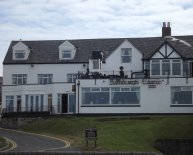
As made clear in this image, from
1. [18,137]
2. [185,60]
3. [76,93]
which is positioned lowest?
[18,137]

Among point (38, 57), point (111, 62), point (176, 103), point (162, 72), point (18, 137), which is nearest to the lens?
point (18, 137)

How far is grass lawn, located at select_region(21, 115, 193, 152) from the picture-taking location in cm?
3958

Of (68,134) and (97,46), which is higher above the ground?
(97,46)

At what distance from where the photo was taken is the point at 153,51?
62.8 m

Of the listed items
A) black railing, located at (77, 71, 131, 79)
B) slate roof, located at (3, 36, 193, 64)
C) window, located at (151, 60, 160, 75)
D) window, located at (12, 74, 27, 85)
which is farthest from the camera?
window, located at (12, 74, 27, 85)

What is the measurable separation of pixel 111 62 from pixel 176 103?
11.8 meters

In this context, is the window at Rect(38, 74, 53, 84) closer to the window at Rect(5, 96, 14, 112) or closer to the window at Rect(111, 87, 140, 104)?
the window at Rect(5, 96, 14, 112)

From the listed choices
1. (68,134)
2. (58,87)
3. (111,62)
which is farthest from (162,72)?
(68,134)

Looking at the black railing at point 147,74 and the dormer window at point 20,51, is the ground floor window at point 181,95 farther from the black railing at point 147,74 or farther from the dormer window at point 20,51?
the dormer window at point 20,51

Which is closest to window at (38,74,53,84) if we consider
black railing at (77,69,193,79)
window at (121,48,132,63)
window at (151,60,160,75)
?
black railing at (77,69,193,79)

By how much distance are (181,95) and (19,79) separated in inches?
925

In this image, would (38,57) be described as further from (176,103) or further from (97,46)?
(176,103)

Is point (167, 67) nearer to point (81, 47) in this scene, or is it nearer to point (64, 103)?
point (64, 103)

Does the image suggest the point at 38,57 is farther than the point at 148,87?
Yes
